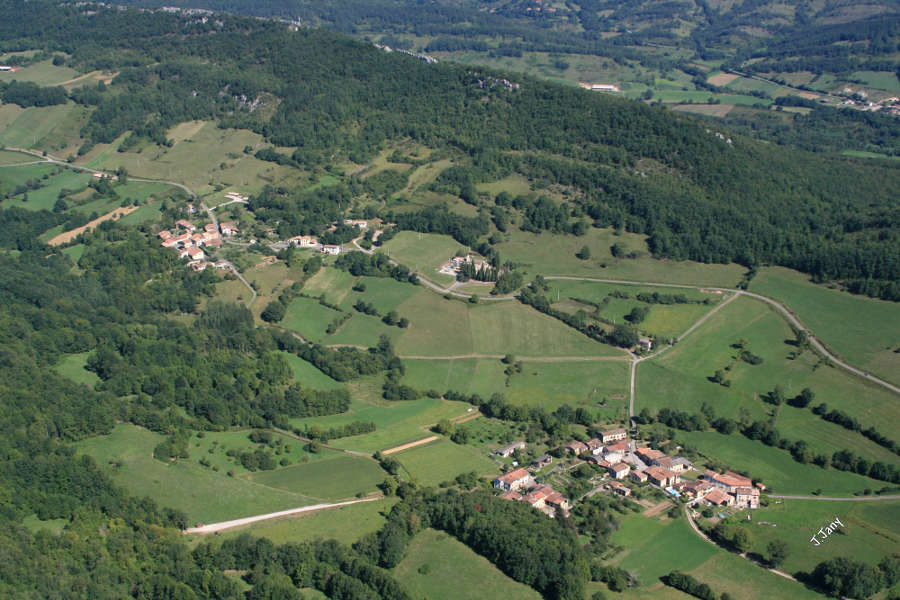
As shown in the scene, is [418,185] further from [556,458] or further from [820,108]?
[820,108]

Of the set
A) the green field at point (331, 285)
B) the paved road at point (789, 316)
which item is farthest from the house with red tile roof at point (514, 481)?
the green field at point (331, 285)

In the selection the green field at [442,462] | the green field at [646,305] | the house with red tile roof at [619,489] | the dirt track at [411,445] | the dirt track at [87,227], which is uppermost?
the dirt track at [87,227]

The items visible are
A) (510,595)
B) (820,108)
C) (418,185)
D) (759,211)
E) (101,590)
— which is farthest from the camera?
(820,108)

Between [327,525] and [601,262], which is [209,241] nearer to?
[601,262]

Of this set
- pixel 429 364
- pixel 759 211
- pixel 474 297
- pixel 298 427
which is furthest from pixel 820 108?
pixel 298 427

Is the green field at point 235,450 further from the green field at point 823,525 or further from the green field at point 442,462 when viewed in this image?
the green field at point 823,525

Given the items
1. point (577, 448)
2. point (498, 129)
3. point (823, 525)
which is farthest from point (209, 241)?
point (823, 525)
